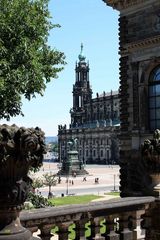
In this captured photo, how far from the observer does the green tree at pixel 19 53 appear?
17.7 metres

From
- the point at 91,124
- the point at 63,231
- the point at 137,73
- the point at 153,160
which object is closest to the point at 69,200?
the point at 137,73

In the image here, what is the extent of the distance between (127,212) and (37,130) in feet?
9.27

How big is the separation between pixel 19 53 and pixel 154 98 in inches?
271

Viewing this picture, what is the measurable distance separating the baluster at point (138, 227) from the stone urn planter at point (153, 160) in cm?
61

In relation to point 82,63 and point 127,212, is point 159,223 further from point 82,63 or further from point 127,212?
point 82,63

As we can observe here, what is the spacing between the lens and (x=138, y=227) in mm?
6949

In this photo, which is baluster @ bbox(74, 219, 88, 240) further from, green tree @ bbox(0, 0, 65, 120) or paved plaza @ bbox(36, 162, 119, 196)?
paved plaza @ bbox(36, 162, 119, 196)

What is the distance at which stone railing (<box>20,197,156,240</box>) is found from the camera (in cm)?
524

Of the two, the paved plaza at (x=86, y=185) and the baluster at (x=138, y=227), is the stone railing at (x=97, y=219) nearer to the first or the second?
the baluster at (x=138, y=227)

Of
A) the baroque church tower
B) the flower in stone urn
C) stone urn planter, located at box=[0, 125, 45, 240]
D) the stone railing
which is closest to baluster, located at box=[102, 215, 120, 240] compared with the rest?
the stone railing

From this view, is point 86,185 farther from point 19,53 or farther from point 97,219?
point 97,219

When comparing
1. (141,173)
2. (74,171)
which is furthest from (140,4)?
(74,171)

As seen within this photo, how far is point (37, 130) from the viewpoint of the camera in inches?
166

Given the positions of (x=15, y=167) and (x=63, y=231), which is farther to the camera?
(x=63, y=231)
